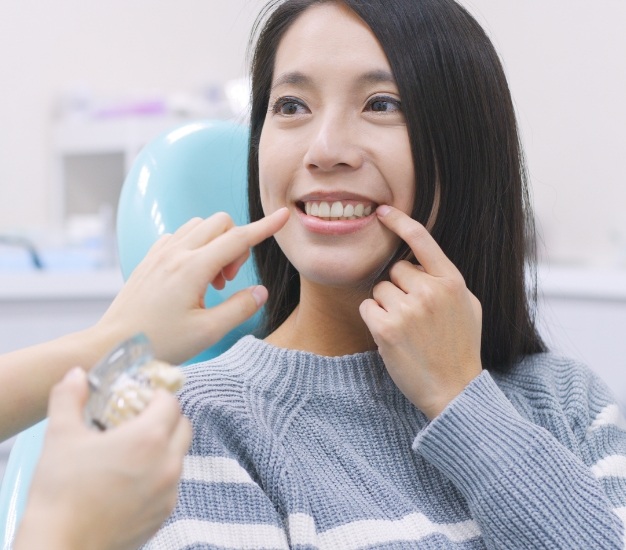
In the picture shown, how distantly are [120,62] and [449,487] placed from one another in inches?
95.6

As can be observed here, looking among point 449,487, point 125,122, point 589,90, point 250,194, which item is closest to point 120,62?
point 125,122

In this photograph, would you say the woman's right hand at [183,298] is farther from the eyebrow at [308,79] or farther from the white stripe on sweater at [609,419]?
the white stripe on sweater at [609,419]

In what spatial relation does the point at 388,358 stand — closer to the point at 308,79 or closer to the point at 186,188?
the point at 308,79

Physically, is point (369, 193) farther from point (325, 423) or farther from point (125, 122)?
point (125, 122)

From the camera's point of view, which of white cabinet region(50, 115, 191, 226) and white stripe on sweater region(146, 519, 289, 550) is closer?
white stripe on sweater region(146, 519, 289, 550)

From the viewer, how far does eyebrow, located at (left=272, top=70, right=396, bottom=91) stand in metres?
0.92

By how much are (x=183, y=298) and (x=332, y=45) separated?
1.23 feet

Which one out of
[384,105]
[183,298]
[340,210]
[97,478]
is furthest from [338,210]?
[97,478]

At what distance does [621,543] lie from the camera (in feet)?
2.76

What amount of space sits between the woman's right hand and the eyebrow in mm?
251

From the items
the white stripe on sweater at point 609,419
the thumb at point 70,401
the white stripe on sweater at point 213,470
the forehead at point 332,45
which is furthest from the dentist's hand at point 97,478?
the white stripe on sweater at point 609,419

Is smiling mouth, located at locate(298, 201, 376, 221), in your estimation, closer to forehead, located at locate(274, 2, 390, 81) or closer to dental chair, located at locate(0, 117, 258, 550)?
forehead, located at locate(274, 2, 390, 81)

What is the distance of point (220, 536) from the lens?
0.77m

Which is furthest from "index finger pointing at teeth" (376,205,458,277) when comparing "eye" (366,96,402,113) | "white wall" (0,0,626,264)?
"white wall" (0,0,626,264)
